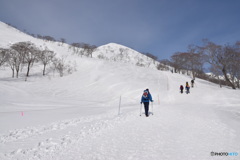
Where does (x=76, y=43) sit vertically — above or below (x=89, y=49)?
above

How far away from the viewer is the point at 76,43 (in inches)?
3155

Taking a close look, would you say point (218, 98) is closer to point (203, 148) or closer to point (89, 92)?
point (203, 148)

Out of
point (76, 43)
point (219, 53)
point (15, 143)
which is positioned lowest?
→ point (15, 143)

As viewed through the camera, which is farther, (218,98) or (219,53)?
(219,53)

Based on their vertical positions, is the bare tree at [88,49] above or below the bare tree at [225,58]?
above

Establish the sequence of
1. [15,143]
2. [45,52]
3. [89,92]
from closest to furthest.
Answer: [15,143], [89,92], [45,52]

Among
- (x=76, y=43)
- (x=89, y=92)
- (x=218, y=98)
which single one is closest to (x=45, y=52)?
(x=89, y=92)

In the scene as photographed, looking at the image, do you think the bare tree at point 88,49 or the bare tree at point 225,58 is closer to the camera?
the bare tree at point 225,58

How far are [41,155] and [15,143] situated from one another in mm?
1596

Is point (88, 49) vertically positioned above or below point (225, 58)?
above

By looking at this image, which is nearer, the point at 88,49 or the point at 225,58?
the point at 225,58

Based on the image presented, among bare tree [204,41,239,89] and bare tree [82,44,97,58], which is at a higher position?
bare tree [82,44,97,58]

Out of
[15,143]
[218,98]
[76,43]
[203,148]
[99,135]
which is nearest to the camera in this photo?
[203,148]

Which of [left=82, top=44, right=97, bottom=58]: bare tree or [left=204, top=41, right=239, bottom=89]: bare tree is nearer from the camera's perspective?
[left=204, top=41, right=239, bottom=89]: bare tree
